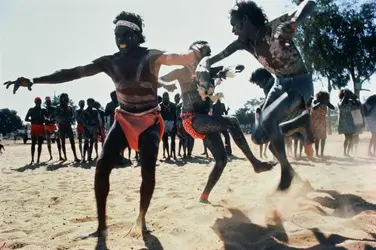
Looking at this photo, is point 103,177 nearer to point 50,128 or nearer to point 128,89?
point 128,89

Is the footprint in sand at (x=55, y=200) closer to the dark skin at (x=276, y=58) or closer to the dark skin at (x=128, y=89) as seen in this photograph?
the dark skin at (x=128, y=89)

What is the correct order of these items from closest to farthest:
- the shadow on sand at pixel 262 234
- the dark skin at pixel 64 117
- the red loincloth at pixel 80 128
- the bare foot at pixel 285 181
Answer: the shadow on sand at pixel 262 234 → the bare foot at pixel 285 181 → the dark skin at pixel 64 117 → the red loincloth at pixel 80 128

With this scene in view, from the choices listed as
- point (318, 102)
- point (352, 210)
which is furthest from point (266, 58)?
point (318, 102)

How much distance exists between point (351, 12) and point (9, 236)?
24179mm

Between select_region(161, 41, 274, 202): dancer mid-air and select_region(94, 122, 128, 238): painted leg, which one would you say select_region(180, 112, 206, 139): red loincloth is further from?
→ select_region(94, 122, 128, 238): painted leg

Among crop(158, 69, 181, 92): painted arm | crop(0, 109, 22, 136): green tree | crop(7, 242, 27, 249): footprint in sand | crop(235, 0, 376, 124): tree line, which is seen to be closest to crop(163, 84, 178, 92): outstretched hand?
crop(158, 69, 181, 92): painted arm

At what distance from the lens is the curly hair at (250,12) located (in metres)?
4.04

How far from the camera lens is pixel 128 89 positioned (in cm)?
321

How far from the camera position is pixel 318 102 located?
856cm

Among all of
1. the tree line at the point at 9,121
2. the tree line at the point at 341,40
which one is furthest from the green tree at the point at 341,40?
the tree line at the point at 9,121

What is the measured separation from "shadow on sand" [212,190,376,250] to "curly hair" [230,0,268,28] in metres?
2.21

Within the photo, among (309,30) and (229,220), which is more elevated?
(309,30)

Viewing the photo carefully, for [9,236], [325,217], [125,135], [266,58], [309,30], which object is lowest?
[9,236]

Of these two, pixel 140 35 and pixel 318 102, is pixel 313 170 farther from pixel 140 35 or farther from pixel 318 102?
pixel 140 35
